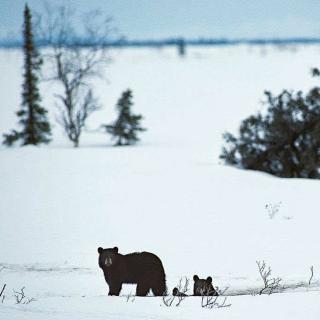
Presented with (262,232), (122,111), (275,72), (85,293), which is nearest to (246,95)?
(275,72)

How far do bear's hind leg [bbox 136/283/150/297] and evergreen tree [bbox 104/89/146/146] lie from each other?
1806cm

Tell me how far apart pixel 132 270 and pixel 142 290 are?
0.25m

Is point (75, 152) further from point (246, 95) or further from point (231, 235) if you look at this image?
point (246, 95)

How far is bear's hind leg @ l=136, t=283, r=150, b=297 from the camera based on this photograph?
16.5 ft

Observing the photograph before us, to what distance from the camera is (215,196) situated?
955cm

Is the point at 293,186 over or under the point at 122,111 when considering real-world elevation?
under

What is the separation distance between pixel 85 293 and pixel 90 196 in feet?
12.8

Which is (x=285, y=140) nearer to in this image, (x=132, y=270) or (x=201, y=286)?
(x=201, y=286)

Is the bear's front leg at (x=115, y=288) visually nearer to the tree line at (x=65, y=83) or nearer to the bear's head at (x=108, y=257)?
the bear's head at (x=108, y=257)

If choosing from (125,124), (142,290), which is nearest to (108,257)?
(142,290)

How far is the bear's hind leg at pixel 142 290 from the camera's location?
16.5ft

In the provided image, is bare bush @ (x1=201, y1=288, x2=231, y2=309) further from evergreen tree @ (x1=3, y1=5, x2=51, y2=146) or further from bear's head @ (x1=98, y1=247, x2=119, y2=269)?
evergreen tree @ (x1=3, y1=5, x2=51, y2=146)

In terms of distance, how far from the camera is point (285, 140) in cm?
1326

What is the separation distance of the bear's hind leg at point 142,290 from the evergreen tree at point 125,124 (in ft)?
59.2
